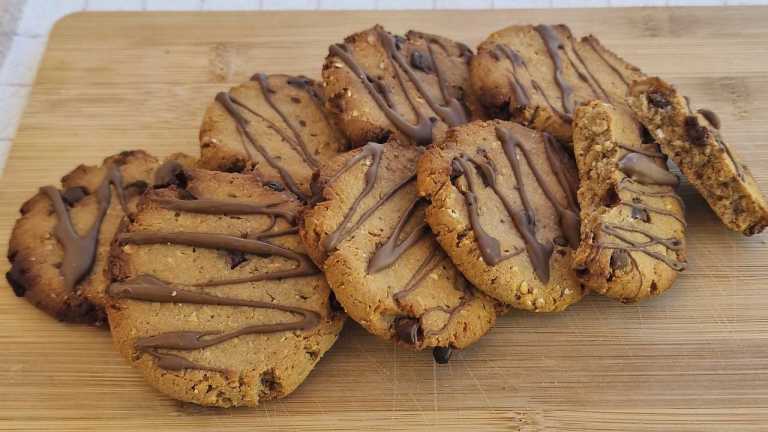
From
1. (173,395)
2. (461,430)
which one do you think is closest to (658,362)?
(461,430)

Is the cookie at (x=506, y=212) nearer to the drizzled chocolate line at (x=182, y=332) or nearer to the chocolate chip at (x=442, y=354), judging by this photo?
the chocolate chip at (x=442, y=354)

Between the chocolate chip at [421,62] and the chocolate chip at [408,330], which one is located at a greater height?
the chocolate chip at [421,62]

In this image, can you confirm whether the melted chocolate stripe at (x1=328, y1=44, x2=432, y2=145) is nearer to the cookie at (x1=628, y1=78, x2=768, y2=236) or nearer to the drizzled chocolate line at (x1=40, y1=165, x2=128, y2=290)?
the cookie at (x1=628, y1=78, x2=768, y2=236)

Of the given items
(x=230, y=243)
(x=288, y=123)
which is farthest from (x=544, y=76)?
(x=230, y=243)

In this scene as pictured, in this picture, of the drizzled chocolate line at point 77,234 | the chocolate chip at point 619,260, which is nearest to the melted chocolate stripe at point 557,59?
the chocolate chip at point 619,260

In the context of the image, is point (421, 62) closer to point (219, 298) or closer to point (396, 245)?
point (396, 245)
